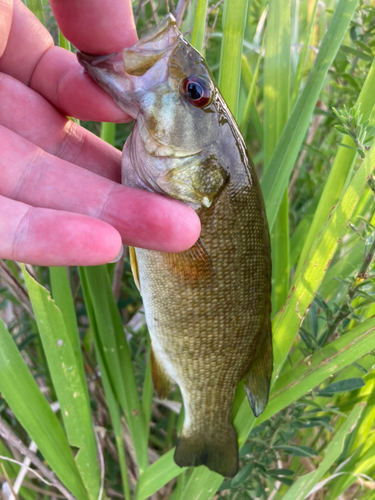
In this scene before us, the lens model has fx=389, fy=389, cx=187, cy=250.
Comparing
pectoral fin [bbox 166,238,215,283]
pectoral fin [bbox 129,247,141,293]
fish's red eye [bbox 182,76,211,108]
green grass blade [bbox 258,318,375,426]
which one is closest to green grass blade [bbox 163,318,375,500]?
green grass blade [bbox 258,318,375,426]

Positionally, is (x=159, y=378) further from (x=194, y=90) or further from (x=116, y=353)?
(x=194, y=90)

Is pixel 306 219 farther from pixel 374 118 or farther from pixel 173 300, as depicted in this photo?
pixel 173 300

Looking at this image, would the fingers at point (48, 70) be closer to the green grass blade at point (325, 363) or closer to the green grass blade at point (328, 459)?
the green grass blade at point (325, 363)

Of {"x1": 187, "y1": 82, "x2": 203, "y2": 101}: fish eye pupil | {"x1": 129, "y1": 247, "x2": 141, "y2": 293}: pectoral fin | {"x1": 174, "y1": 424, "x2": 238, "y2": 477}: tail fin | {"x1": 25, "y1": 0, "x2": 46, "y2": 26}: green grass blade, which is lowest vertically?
{"x1": 174, "y1": 424, "x2": 238, "y2": 477}: tail fin

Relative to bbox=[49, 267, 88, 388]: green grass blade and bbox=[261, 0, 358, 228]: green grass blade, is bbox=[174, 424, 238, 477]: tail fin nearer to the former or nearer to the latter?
bbox=[49, 267, 88, 388]: green grass blade

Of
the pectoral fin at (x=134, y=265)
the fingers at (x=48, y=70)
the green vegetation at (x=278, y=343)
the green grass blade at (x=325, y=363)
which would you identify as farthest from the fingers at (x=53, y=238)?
the green grass blade at (x=325, y=363)

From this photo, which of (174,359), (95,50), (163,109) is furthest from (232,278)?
(95,50)

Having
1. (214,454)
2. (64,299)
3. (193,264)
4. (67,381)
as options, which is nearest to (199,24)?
(193,264)
